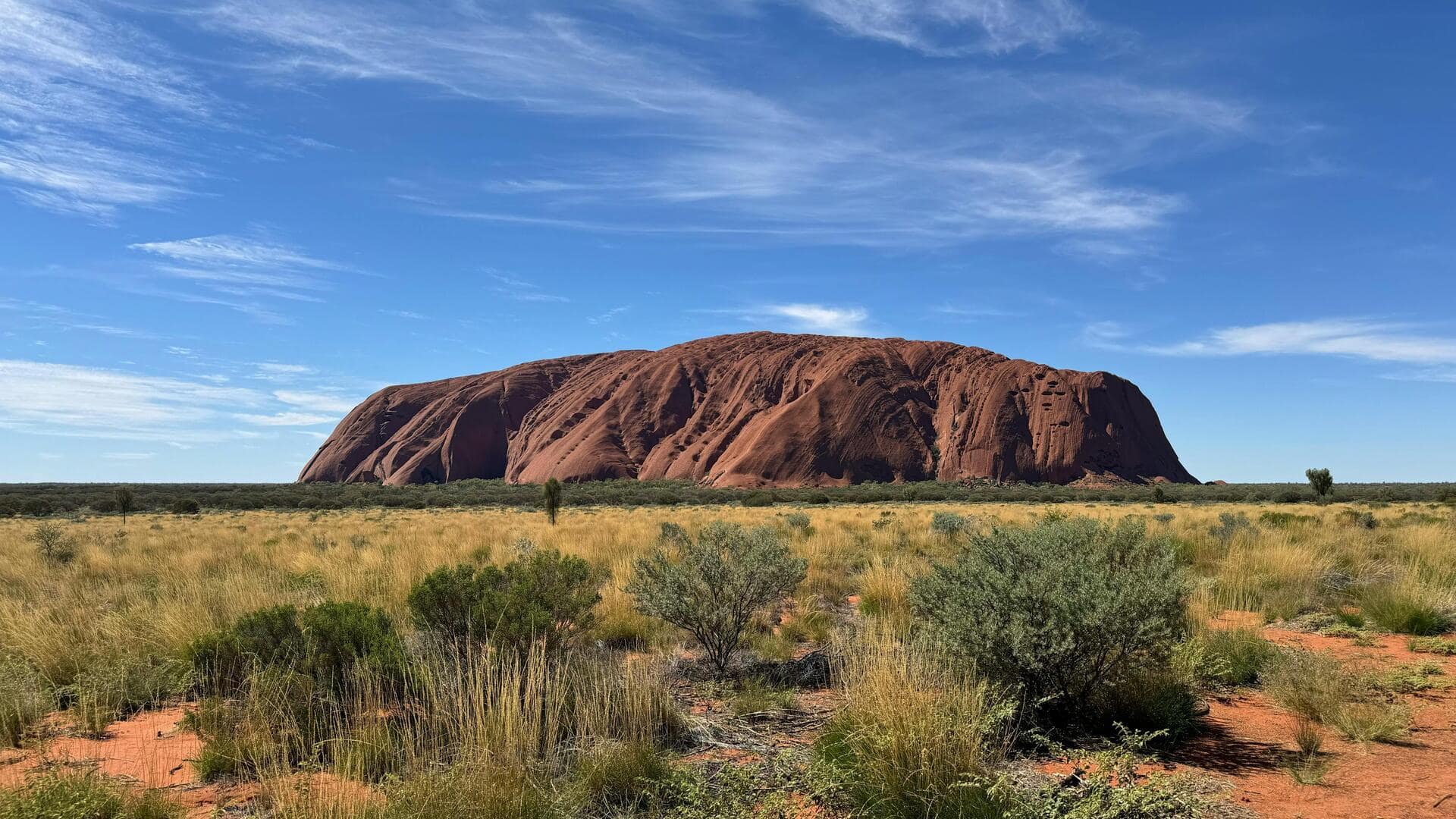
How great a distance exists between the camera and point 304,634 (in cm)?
583

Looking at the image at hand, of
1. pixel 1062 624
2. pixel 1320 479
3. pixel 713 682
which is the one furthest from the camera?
pixel 1320 479

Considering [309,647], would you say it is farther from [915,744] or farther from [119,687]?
[915,744]

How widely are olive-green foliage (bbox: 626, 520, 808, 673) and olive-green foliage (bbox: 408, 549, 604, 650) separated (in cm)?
62

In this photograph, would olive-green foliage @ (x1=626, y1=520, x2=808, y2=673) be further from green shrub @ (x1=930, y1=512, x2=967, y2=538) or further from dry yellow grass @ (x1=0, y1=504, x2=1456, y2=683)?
green shrub @ (x1=930, y1=512, x2=967, y2=538)

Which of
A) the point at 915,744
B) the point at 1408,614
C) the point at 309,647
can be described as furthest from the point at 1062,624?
the point at 1408,614

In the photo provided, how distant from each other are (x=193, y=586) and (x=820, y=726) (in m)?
8.16

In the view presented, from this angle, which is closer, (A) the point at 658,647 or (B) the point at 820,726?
(B) the point at 820,726

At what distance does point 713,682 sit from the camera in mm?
6547

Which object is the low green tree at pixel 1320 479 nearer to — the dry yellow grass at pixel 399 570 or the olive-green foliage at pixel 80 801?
the dry yellow grass at pixel 399 570

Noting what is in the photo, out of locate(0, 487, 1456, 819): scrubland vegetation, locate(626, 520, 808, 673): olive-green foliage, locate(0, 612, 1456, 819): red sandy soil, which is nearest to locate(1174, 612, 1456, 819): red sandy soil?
locate(0, 612, 1456, 819): red sandy soil

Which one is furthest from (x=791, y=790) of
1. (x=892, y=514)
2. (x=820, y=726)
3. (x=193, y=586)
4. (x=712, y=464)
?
(x=712, y=464)

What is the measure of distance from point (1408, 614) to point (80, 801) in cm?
1169

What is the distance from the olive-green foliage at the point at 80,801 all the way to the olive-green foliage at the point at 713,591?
12.5 ft

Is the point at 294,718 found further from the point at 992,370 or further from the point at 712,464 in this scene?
the point at 992,370
